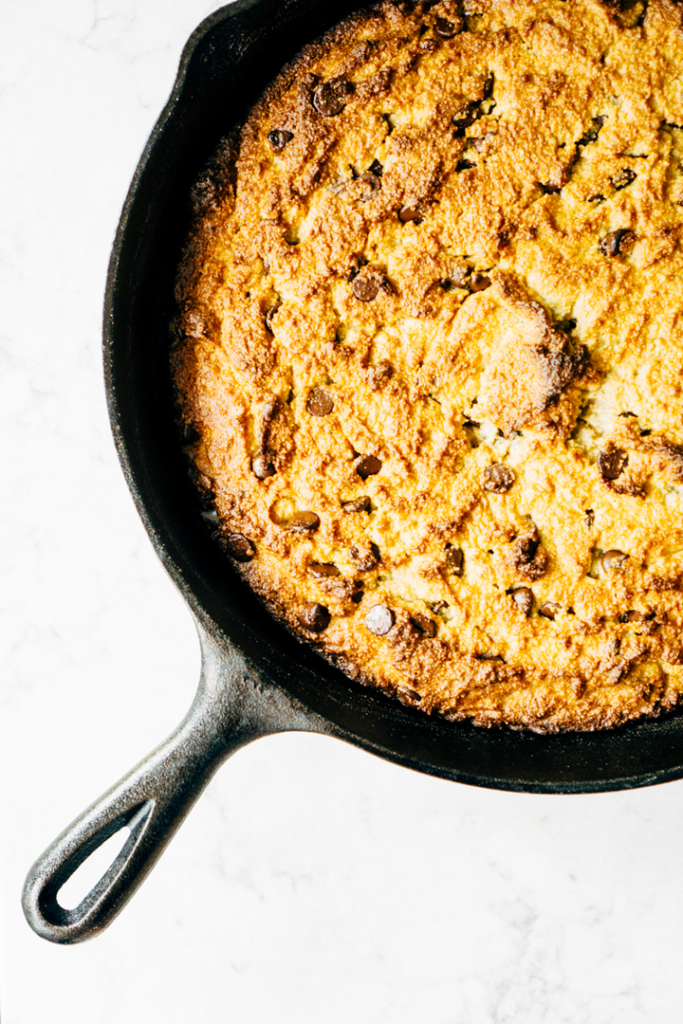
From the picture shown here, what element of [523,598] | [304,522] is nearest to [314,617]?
[304,522]

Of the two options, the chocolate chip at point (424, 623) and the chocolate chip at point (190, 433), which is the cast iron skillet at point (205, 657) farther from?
the chocolate chip at point (424, 623)

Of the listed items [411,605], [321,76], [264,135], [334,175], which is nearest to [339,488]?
[411,605]

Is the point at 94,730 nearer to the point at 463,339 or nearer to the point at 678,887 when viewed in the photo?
the point at 463,339

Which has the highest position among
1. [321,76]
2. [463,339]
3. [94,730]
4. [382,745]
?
[321,76]

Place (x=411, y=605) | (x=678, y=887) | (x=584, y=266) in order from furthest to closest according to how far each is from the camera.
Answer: (x=678, y=887) → (x=411, y=605) → (x=584, y=266)

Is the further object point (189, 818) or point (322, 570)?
point (189, 818)


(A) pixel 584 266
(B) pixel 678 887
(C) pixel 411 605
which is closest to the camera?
(A) pixel 584 266

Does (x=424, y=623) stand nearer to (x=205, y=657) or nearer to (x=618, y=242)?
(x=205, y=657)
